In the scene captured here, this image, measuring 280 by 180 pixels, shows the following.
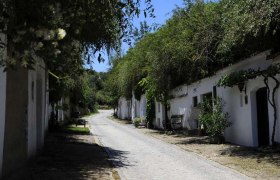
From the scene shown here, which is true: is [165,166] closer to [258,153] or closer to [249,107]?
[258,153]

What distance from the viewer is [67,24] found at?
17.9 ft

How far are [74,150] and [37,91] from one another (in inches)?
105

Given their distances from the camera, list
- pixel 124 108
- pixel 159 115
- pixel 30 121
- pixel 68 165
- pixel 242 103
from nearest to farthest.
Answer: pixel 68 165 → pixel 30 121 → pixel 242 103 → pixel 159 115 → pixel 124 108

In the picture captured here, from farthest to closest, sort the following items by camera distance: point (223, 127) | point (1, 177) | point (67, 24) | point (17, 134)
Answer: point (223, 127), point (17, 134), point (1, 177), point (67, 24)

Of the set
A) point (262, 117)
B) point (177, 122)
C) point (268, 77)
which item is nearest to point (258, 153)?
point (262, 117)

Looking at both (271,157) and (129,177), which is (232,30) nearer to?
(271,157)

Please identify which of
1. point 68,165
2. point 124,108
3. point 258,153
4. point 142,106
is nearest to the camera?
point 68,165

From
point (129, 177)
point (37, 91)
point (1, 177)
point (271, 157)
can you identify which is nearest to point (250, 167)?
point (271, 157)

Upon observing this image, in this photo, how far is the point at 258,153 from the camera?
49.5 ft

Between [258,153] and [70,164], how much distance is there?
6.38 meters

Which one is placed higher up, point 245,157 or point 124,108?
point 124,108

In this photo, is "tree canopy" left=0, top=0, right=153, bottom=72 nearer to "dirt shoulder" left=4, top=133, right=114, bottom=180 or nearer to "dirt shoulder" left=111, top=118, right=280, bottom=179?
"dirt shoulder" left=4, top=133, right=114, bottom=180

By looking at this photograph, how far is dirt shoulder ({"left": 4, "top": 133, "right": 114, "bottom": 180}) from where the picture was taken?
36.0ft

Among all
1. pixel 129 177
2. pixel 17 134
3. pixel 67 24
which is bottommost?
pixel 129 177
